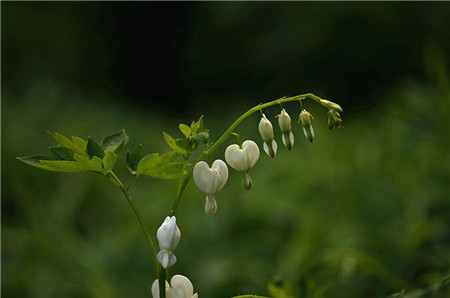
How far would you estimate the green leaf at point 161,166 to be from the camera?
3.19ft

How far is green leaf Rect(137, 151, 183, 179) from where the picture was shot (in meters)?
0.97

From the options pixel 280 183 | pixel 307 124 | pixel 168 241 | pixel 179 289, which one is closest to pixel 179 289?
pixel 179 289

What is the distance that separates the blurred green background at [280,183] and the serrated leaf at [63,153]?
52cm

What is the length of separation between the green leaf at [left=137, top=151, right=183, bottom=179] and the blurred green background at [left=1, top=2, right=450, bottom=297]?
1.26 feet

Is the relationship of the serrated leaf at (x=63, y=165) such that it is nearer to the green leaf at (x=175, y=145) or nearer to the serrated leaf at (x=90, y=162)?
the serrated leaf at (x=90, y=162)

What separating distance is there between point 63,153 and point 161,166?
7.0 inches

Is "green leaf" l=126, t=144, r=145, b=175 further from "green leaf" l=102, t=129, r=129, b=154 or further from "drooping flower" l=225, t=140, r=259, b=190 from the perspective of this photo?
"drooping flower" l=225, t=140, r=259, b=190

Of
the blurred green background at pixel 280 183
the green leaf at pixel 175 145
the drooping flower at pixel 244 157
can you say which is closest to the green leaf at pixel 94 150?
the green leaf at pixel 175 145

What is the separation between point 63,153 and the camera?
38.4 inches

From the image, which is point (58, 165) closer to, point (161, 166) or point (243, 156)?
point (161, 166)

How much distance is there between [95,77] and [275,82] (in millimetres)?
2184

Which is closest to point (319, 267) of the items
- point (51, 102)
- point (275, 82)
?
point (51, 102)

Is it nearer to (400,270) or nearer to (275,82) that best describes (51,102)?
(275,82)

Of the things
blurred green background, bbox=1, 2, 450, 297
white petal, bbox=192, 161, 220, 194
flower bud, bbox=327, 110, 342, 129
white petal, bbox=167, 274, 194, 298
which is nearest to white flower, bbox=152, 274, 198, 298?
white petal, bbox=167, 274, 194, 298
